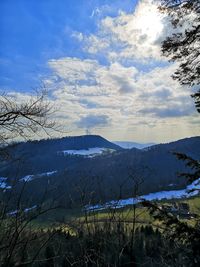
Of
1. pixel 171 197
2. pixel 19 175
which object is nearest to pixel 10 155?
pixel 19 175

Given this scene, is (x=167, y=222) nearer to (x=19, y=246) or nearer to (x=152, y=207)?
(x=152, y=207)

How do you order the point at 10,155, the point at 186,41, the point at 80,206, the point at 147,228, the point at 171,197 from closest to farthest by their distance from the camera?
1. the point at 80,206
2. the point at 186,41
3. the point at 10,155
4. the point at 147,228
5. the point at 171,197

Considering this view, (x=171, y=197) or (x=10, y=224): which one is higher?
(x=10, y=224)

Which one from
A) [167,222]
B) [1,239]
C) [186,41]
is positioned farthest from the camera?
[186,41]

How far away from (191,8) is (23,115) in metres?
5.92

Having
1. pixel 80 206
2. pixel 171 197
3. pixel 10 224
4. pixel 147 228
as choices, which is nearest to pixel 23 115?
pixel 80 206

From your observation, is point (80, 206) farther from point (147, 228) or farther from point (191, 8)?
point (147, 228)

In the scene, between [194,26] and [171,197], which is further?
[171,197]

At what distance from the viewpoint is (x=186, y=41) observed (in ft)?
28.8

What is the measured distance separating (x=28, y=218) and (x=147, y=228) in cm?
4860

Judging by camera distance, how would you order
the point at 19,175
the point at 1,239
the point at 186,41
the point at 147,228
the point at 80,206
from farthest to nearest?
1. the point at 147,228
2. the point at 186,41
3. the point at 80,206
4. the point at 19,175
5. the point at 1,239

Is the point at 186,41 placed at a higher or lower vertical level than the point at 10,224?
higher

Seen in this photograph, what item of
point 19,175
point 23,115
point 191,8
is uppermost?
point 191,8

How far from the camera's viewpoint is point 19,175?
4867mm
